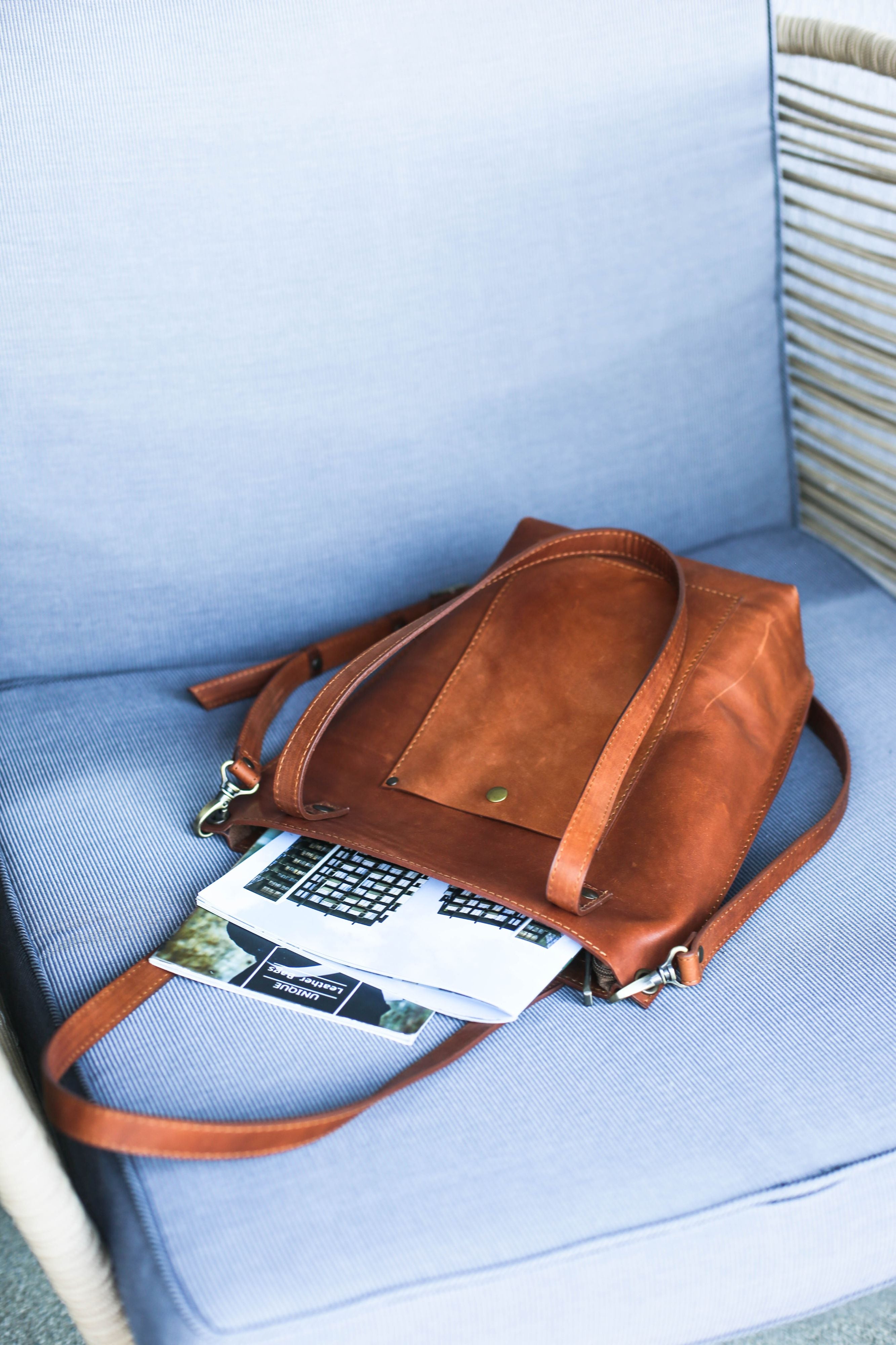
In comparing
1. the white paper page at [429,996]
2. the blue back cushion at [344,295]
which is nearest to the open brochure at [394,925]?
the white paper page at [429,996]

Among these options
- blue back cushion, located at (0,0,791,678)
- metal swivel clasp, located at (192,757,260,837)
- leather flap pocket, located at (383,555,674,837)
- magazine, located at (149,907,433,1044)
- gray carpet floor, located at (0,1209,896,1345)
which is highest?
blue back cushion, located at (0,0,791,678)

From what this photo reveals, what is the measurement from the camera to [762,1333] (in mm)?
803

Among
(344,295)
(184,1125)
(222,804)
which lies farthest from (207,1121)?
(344,295)

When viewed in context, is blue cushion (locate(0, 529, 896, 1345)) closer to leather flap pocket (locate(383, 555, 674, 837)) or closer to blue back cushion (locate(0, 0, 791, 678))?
leather flap pocket (locate(383, 555, 674, 837))

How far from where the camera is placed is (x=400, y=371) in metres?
1.05

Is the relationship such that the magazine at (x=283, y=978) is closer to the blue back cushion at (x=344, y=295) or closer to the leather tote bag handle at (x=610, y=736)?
the leather tote bag handle at (x=610, y=736)

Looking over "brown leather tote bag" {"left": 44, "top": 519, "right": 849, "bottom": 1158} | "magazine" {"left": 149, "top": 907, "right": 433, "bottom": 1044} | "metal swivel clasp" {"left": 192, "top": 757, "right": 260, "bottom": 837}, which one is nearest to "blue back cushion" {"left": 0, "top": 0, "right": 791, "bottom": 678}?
"brown leather tote bag" {"left": 44, "top": 519, "right": 849, "bottom": 1158}

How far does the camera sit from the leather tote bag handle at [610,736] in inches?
27.1

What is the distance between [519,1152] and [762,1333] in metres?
0.36

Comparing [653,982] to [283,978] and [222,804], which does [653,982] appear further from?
[222,804]

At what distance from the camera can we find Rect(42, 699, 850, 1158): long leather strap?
1.91 ft

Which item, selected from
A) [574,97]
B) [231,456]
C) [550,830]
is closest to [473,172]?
[574,97]

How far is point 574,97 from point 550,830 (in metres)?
0.73

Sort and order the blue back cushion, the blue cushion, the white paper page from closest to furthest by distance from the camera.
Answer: the blue cushion
the white paper page
the blue back cushion
